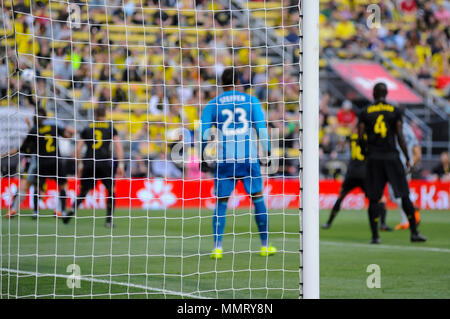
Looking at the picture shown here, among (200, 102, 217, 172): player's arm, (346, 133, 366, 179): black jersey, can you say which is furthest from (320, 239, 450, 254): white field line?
(200, 102, 217, 172): player's arm

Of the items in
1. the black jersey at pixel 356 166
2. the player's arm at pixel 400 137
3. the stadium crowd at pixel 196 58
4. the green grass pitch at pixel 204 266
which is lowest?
the green grass pitch at pixel 204 266

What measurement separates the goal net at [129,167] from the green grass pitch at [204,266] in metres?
0.03

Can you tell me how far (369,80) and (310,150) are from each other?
18.3 m

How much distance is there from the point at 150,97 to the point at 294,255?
35.8ft

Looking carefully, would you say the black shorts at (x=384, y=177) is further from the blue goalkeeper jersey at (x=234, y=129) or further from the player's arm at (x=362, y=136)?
the blue goalkeeper jersey at (x=234, y=129)

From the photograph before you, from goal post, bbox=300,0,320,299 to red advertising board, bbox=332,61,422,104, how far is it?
57.4 feet

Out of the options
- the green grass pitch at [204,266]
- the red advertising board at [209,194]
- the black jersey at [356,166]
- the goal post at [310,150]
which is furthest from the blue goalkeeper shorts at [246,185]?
the red advertising board at [209,194]

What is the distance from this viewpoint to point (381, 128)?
33.0 ft

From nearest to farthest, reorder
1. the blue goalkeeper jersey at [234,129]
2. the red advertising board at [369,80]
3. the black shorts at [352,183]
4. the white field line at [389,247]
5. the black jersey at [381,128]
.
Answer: the blue goalkeeper jersey at [234,129], the white field line at [389,247], the black jersey at [381,128], the black shorts at [352,183], the red advertising board at [369,80]

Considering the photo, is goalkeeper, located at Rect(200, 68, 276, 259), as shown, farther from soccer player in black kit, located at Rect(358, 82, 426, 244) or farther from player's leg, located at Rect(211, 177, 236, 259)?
soccer player in black kit, located at Rect(358, 82, 426, 244)

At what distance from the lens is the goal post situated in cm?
516

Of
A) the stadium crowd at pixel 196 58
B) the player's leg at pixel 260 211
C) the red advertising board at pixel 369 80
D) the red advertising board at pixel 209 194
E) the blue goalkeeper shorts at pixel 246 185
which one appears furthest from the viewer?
the red advertising board at pixel 369 80

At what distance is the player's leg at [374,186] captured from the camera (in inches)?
Result: 394
